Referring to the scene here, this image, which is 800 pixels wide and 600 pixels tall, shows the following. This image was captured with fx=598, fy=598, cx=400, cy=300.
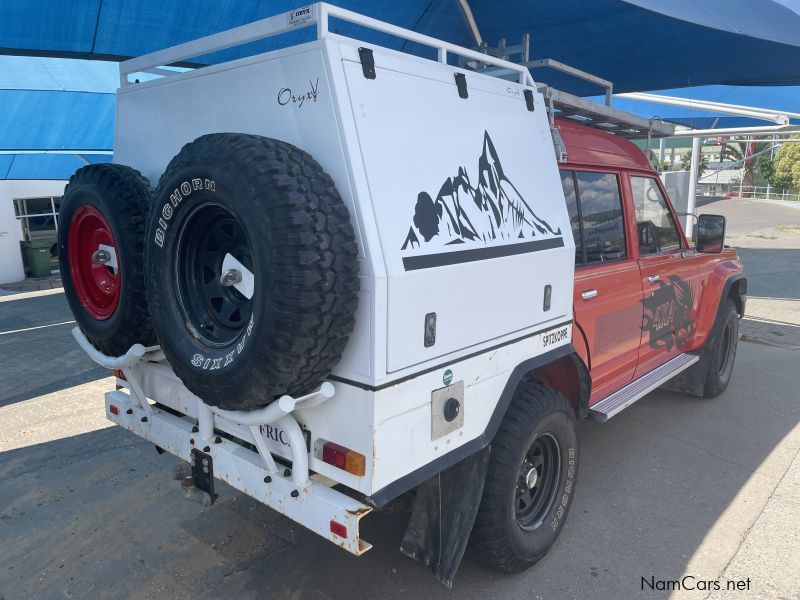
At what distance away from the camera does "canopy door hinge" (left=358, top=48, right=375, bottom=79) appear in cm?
214

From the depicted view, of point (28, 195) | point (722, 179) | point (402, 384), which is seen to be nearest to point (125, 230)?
point (402, 384)

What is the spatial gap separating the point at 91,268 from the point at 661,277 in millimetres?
3577

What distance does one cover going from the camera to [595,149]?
12.0ft

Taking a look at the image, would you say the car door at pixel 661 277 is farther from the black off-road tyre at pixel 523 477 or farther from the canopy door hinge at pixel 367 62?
the canopy door hinge at pixel 367 62

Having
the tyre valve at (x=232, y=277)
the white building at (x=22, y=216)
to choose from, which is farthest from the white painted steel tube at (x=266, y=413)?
the white building at (x=22, y=216)

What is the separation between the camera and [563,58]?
6988mm

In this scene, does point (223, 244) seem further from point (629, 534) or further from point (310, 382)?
point (629, 534)

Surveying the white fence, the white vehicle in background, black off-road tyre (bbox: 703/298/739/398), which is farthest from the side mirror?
the white fence

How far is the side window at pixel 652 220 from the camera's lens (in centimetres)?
404

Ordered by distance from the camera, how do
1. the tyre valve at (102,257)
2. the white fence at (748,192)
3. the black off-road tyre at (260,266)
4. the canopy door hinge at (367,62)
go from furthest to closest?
the white fence at (748,192)
the tyre valve at (102,257)
the canopy door hinge at (367,62)
the black off-road tyre at (260,266)

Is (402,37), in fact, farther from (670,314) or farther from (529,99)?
(670,314)

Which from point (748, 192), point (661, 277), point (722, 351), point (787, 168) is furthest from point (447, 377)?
point (748, 192)

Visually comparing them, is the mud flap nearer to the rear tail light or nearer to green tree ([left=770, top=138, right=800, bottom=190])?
the rear tail light

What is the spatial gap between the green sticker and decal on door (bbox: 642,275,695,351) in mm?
2150
